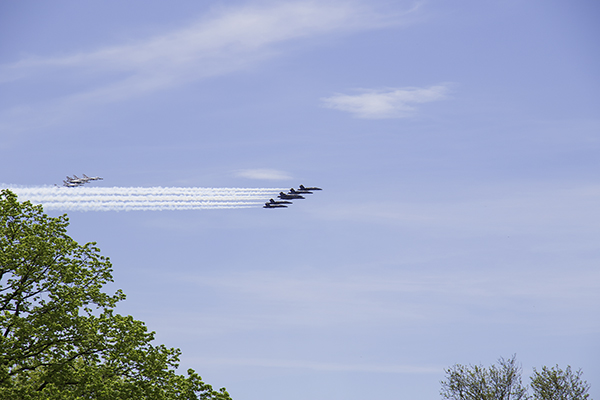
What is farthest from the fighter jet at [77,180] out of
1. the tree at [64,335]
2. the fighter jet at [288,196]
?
the tree at [64,335]

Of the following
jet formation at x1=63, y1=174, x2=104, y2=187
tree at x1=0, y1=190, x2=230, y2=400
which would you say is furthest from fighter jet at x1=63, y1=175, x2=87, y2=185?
tree at x1=0, y1=190, x2=230, y2=400

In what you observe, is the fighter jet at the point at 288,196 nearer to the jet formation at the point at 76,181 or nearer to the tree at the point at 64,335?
the jet formation at the point at 76,181

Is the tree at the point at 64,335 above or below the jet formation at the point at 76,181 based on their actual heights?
below

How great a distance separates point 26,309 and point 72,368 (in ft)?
11.7

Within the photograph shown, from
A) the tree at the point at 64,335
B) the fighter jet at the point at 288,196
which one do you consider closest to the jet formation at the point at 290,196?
the fighter jet at the point at 288,196

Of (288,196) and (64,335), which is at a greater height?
(288,196)

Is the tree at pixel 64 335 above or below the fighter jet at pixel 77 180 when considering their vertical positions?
below

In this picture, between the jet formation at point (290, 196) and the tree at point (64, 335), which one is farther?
the jet formation at point (290, 196)

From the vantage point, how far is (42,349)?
3069 cm

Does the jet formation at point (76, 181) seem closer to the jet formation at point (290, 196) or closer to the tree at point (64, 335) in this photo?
the jet formation at point (290, 196)

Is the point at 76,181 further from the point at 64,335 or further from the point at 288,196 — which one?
the point at 64,335

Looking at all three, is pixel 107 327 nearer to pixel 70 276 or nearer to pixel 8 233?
pixel 70 276

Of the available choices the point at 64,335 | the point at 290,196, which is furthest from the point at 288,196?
the point at 64,335

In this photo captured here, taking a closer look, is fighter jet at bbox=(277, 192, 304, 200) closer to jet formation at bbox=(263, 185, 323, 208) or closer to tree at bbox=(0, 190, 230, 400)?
jet formation at bbox=(263, 185, 323, 208)
